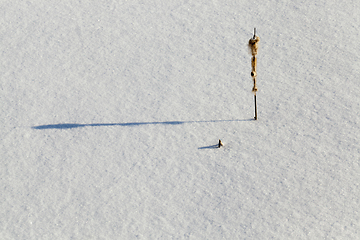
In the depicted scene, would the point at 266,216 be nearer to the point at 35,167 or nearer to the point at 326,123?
the point at 326,123

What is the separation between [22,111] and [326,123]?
4.69 metres

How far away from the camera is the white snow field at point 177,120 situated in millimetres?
4652

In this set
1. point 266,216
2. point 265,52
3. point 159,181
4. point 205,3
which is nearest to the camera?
point 266,216

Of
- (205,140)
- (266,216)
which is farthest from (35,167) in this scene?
(266,216)

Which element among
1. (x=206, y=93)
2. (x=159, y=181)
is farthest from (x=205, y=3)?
(x=159, y=181)

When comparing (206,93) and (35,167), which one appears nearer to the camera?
(35,167)

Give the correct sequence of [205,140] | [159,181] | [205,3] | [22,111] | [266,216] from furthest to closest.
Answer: [205,3], [22,111], [205,140], [159,181], [266,216]

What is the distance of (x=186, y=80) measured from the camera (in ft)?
19.4

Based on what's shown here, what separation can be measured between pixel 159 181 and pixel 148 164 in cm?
31

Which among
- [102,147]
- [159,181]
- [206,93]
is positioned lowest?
[159,181]

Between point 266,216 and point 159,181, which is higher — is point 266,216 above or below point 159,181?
below

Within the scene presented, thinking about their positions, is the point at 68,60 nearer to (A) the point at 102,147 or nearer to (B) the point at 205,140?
(A) the point at 102,147

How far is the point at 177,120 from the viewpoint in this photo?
5492 millimetres

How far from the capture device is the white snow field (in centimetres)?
465
